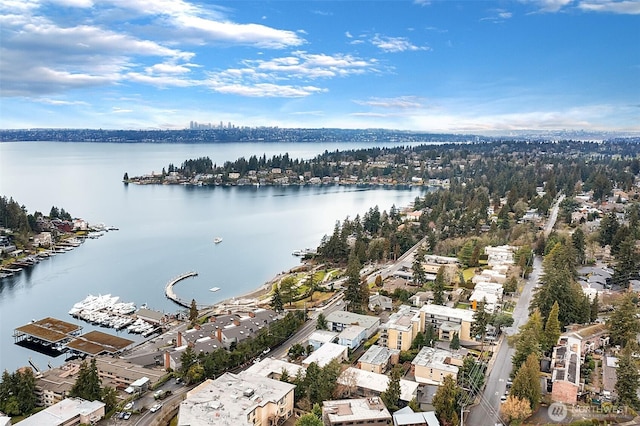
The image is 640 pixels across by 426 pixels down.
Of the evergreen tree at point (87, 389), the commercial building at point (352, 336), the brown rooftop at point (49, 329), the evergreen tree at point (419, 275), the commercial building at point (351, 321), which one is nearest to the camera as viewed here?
the evergreen tree at point (87, 389)

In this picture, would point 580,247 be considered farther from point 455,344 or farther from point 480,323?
point 455,344

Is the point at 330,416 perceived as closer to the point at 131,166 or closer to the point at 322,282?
the point at 322,282

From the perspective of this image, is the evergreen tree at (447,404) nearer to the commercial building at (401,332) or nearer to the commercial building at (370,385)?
the commercial building at (370,385)

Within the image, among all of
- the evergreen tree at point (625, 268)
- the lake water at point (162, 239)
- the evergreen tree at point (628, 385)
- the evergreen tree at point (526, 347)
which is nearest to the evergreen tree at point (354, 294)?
the evergreen tree at point (526, 347)

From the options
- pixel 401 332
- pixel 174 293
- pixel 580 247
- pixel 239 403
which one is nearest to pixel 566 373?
pixel 401 332

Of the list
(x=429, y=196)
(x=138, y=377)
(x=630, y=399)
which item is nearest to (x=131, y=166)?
(x=429, y=196)

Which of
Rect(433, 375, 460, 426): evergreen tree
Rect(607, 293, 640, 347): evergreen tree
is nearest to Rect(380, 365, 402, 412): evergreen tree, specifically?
Rect(433, 375, 460, 426): evergreen tree

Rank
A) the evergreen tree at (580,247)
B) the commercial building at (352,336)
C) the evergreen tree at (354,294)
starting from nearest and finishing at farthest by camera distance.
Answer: the commercial building at (352,336)
the evergreen tree at (354,294)
the evergreen tree at (580,247)

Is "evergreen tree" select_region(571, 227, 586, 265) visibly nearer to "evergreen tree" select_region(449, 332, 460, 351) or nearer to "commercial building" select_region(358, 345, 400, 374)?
"evergreen tree" select_region(449, 332, 460, 351)
